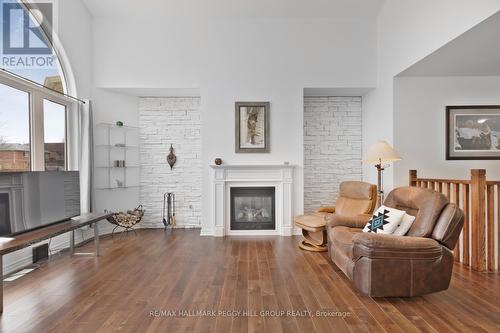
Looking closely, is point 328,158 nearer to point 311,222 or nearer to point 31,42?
point 311,222

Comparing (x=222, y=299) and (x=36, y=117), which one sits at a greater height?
(x=36, y=117)

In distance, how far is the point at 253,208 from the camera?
5.01 metres

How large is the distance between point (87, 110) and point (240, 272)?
365cm

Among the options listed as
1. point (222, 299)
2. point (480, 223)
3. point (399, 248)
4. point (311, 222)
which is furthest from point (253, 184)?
point (480, 223)

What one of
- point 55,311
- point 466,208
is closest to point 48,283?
point 55,311

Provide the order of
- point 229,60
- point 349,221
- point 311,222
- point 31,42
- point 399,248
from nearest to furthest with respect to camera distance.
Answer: point 399,248
point 349,221
point 31,42
point 311,222
point 229,60

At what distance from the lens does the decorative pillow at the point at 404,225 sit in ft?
9.07

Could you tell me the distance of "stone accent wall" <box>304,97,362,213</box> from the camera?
541 centimetres

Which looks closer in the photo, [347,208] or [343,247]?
[343,247]

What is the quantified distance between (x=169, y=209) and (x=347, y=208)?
331 cm

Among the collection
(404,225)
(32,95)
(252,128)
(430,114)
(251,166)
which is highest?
(32,95)

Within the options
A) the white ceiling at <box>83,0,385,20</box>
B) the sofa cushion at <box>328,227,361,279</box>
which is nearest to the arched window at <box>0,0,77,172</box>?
the white ceiling at <box>83,0,385,20</box>

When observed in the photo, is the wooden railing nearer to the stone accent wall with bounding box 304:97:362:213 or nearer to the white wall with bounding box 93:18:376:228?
the stone accent wall with bounding box 304:97:362:213

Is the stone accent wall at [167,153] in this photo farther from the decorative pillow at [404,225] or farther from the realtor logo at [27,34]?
the decorative pillow at [404,225]
